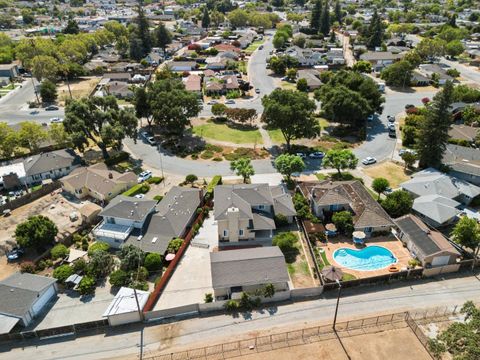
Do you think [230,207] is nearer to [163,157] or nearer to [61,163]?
[163,157]

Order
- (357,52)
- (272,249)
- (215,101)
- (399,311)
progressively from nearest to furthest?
(399,311)
(272,249)
(215,101)
(357,52)

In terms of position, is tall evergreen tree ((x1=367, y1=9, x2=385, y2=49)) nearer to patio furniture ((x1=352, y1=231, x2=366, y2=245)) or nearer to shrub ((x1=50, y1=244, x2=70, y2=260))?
patio furniture ((x1=352, y1=231, x2=366, y2=245))

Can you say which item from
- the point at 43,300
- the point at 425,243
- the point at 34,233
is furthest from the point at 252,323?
the point at 34,233

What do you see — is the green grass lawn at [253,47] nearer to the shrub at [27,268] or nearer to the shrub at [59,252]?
the shrub at [59,252]

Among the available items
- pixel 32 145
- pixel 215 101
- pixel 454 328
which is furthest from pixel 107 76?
pixel 454 328

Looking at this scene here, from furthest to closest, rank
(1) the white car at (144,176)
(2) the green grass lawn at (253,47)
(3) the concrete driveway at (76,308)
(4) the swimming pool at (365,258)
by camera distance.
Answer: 1. (2) the green grass lawn at (253,47)
2. (1) the white car at (144,176)
3. (4) the swimming pool at (365,258)
4. (3) the concrete driveway at (76,308)

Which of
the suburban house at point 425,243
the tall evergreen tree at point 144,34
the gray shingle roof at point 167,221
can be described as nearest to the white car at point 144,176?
the gray shingle roof at point 167,221

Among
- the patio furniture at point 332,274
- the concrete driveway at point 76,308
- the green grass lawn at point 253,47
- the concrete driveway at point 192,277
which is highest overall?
the green grass lawn at point 253,47
